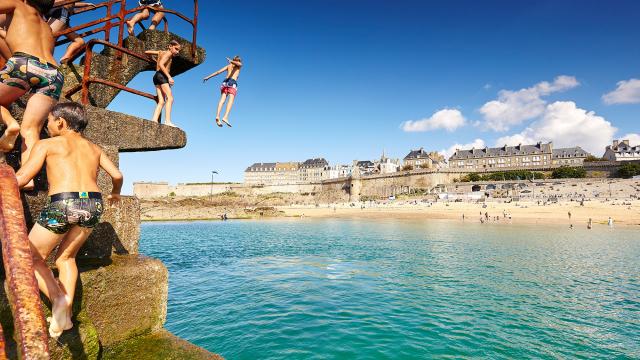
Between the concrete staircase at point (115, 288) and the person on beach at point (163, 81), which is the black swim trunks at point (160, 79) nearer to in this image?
the person on beach at point (163, 81)

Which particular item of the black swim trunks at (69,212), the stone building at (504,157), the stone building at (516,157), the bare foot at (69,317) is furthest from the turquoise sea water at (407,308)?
the stone building at (504,157)

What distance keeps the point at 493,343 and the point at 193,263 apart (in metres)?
15.7

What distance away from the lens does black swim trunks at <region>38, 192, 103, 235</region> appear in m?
2.93

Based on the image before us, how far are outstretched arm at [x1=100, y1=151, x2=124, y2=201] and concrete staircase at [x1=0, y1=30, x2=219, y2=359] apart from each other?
25.1 inches

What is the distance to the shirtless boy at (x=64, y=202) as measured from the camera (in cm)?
279

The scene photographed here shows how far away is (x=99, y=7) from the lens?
6156mm

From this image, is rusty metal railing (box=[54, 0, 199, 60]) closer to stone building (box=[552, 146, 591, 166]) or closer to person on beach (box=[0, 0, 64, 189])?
person on beach (box=[0, 0, 64, 189])

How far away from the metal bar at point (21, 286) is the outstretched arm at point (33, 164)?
1199 mm

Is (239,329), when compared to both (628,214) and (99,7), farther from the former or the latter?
(628,214)

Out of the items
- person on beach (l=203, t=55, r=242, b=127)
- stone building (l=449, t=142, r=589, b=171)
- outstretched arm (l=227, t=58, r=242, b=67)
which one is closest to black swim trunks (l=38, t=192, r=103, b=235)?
person on beach (l=203, t=55, r=242, b=127)

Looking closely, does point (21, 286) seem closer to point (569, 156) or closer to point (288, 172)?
point (569, 156)

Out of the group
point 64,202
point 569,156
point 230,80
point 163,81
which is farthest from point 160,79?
point 569,156

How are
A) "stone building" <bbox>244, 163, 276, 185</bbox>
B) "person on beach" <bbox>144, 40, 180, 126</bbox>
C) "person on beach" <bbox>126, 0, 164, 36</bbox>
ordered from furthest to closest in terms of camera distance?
"stone building" <bbox>244, 163, 276, 185</bbox> < "person on beach" <bbox>126, 0, 164, 36</bbox> < "person on beach" <bbox>144, 40, 180, 126</bbox>

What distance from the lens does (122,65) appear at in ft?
20.5
